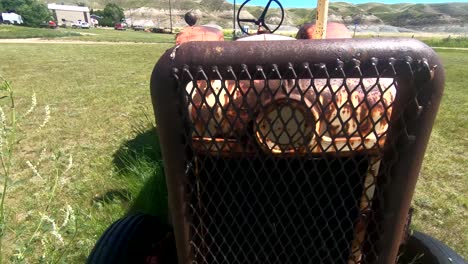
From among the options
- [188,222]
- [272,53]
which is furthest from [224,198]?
[272,53]

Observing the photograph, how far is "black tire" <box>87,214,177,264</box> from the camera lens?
5.78 ft

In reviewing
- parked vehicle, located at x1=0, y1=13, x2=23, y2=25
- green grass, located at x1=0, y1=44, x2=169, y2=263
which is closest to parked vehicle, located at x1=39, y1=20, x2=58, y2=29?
parked vehicle, located at x1=0, y1=13, x2=23, y2=25

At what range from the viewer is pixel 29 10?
63062mm

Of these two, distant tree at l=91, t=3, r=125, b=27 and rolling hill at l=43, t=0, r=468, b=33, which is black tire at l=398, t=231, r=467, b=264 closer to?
rolling hill at l=43, t=0, r=468, b=33

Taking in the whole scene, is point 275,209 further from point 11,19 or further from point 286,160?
point 11,19

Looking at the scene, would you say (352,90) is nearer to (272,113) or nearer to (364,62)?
(364,62)

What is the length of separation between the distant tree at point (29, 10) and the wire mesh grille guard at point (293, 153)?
221 feet

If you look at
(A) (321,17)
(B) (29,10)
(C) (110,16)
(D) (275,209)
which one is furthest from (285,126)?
(C) (110,16)

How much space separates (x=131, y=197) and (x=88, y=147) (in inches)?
75.5

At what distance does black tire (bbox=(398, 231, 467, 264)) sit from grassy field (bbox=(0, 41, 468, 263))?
845 millimetres

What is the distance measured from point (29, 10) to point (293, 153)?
242 ft

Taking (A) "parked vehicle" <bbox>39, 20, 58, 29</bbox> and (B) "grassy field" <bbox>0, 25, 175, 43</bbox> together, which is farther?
(A) "parked vehicle" <bbox>39, 20, 58, 29</bbox>

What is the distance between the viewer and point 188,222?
1.44 meters

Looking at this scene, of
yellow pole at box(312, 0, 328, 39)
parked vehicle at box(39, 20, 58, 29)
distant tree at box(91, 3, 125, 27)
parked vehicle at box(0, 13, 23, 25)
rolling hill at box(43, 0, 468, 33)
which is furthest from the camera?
rolling hill at box(43, 0, 468, 33)
